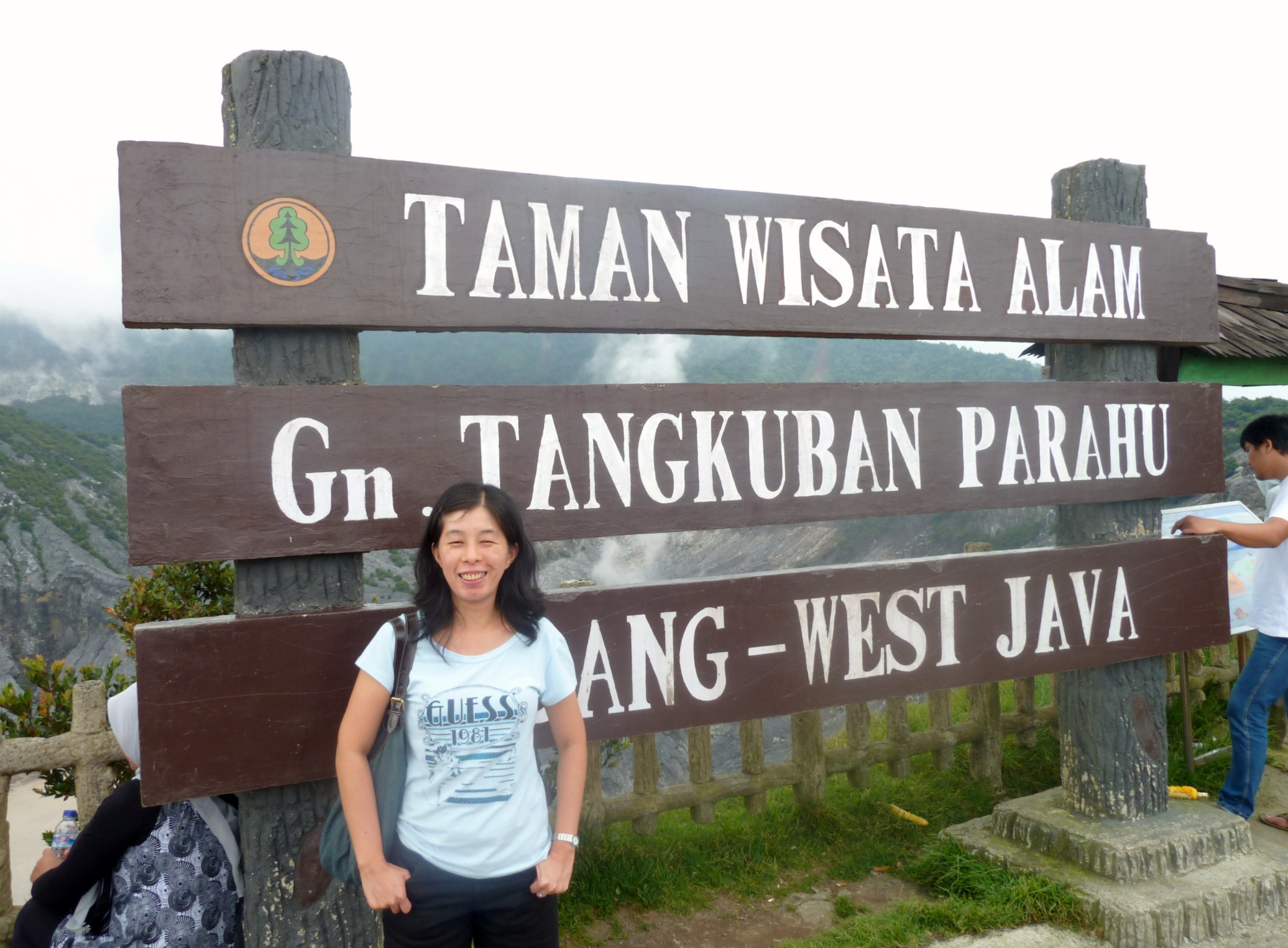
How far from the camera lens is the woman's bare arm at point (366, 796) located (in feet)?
5.06

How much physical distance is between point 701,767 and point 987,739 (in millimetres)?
1800

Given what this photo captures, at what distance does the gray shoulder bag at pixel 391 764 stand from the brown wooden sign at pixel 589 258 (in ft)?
2.95

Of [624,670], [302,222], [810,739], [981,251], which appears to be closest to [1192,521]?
[981,251]

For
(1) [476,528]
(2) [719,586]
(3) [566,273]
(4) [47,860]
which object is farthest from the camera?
(2) [719,586]

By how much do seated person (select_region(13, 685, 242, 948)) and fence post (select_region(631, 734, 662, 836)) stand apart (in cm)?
191

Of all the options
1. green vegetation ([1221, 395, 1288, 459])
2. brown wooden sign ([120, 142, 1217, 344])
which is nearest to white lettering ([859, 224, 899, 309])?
brown wooden sign ([120, 142, 1217, 344])

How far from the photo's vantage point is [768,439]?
2545 mm

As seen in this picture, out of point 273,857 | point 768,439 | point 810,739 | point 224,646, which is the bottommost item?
point 810,739

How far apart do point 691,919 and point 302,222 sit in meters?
2.94

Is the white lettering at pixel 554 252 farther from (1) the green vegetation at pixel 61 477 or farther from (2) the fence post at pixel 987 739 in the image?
(1) the green vegetation at pixel 61 477

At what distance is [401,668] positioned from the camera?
1627 mm

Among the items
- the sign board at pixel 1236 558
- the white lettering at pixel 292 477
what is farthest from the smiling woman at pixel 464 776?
the sign board at pixel 1236 558

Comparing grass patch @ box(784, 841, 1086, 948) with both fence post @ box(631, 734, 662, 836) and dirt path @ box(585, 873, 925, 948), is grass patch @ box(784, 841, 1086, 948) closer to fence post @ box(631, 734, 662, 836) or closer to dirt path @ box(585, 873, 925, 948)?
dirt path @ box(585, 873, 925, 948)

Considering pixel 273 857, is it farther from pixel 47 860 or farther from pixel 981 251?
pixel 981 251
